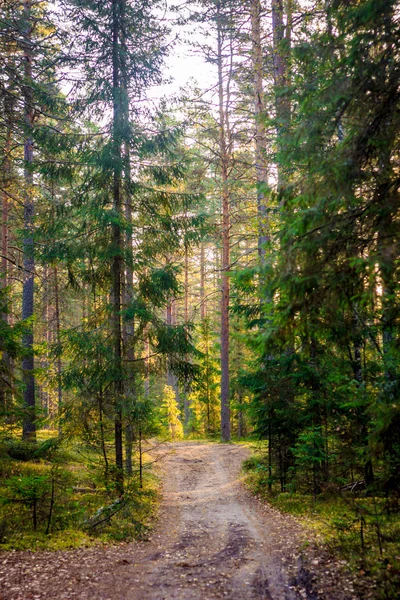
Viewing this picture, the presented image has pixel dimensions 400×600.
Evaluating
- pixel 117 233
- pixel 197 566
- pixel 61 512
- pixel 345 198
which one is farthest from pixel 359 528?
pixel 117 233

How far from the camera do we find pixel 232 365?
24422mm

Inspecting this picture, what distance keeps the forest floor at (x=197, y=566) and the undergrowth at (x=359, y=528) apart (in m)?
0.28

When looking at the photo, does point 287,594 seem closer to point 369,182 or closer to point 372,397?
point 372,397

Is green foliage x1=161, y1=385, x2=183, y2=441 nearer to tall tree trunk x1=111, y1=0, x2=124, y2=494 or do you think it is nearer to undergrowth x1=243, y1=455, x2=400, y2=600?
undergrowth x1=243, y1=455, x2=400, y2=600

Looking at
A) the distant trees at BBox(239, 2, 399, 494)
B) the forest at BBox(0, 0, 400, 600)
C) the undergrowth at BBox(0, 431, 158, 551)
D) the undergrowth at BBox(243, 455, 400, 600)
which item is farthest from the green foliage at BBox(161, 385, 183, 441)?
the distant trees at BBox(239, 2, 399, 494)

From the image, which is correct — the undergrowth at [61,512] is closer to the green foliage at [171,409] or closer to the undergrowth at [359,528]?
the undergrowth at [359,528]

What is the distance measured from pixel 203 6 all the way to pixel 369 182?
12549 millimetres

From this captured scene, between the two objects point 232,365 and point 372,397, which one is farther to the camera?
point 232,365

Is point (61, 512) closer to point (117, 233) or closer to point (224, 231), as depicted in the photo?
point (117, 233)

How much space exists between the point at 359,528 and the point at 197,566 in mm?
2925

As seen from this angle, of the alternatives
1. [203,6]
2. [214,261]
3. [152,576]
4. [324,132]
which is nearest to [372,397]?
[324,132]

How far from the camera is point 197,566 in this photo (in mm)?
6578

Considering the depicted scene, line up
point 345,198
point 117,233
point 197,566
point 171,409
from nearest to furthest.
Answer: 1. point 345,198
2. point 197,566
3. point 117,233
4. point 171,409

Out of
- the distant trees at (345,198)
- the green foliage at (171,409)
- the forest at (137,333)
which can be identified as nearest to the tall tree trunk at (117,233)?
the forest at (137,333)
